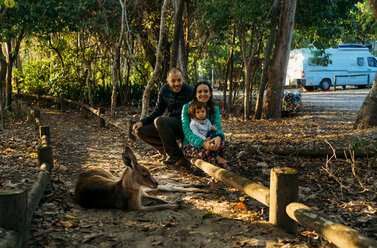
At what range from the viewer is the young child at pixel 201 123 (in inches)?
204

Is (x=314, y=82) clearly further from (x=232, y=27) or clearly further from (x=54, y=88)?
(x=54, y=88)

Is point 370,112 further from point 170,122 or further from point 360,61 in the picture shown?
point 360,61

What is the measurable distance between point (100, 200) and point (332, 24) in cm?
1011

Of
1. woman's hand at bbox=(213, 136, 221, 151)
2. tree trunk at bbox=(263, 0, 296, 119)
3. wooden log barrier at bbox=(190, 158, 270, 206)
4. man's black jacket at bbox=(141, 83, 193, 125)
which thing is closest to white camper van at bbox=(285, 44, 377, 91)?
→ tree trunk at bbox=(263, 0, 296, 119)

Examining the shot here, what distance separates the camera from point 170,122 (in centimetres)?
578

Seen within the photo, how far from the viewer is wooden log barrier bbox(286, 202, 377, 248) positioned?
2330 mm

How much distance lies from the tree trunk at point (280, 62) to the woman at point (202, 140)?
6107mm

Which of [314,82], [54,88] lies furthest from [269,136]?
[314,82]

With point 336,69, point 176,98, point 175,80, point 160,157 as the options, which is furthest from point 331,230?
point 336,69

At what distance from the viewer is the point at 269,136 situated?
8211 millimetres

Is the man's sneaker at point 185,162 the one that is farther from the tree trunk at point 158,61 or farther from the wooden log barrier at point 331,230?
the tree trunk at point 158,61

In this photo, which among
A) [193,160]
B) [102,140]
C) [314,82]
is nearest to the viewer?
[193,160]

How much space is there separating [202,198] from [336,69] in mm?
22637

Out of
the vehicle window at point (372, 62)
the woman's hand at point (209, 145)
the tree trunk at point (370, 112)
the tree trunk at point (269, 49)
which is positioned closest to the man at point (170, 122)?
the woman's hand at point (209, 145)
